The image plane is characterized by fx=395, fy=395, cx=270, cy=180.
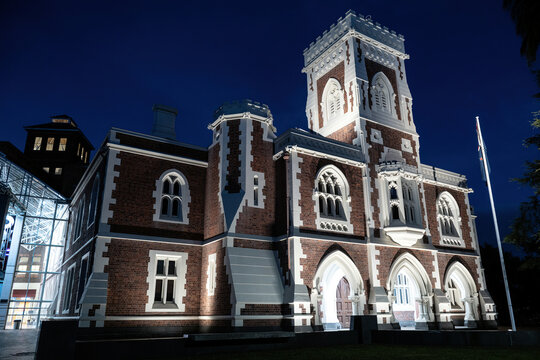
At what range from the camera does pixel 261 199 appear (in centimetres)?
1903

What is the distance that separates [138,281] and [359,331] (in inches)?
376

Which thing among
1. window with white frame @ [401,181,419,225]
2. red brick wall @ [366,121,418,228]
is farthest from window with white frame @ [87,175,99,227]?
window with white frame @ [401,181,419,225]

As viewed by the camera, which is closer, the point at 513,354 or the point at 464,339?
the point at 513,354

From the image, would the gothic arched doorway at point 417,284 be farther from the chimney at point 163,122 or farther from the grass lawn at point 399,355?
the chimney at point 163,122

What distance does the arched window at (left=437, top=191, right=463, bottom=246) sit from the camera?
971 inches

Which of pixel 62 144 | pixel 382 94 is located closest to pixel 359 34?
pixel 382 94

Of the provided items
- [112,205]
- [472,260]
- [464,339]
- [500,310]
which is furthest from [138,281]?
[500,310]

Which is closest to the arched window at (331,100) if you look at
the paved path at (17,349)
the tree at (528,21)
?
the tree at (528,21)

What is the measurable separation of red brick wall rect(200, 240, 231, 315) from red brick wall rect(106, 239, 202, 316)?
0.62 metres

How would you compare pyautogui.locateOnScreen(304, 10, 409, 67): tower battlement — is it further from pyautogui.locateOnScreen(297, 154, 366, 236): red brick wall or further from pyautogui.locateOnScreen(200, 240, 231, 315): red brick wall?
pyautogui.locateOnScreen(200, 240, 231, 315): red brick wall

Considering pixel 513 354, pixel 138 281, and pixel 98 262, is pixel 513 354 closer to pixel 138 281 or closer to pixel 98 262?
pixel 138 281

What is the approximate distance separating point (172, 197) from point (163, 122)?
5.57 metres

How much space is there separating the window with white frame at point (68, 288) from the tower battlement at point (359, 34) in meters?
20.8

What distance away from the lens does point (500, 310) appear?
111 ft
